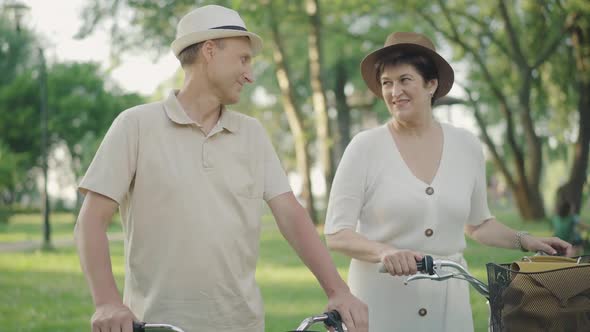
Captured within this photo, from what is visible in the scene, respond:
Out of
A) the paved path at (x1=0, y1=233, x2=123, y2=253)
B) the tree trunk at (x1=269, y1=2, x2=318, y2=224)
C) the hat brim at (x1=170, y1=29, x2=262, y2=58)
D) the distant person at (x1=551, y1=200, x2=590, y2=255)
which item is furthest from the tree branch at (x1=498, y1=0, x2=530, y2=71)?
the hat brim at (x1=170, y1=29, x2=262, y2=58)

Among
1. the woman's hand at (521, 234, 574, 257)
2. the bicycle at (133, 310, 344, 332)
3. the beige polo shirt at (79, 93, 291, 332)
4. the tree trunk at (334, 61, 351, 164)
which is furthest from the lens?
the tree trunk at (334, 61, 351, 164)

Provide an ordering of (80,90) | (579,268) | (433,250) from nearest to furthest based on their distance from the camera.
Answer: (579,268), (433,250), (80,90)

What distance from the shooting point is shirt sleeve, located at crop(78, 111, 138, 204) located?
3059 mm

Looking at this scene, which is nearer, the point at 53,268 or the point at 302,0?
the point at 53,268

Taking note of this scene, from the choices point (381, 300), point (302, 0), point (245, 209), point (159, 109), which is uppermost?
point (302, 0)

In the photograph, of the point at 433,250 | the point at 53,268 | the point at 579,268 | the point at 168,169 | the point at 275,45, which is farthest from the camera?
the point at 275,45

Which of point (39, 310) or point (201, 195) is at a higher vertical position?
point (201, 195)

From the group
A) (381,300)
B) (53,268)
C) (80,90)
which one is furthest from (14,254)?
(80,90)

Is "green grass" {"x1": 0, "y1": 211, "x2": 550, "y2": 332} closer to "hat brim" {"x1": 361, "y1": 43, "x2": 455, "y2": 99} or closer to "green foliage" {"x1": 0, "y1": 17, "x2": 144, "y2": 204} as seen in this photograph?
"hat brim" {"x1": 361, "y1": 43, "x2": 455, "y2": 99}

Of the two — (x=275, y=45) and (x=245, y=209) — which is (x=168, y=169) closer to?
(x=245, y=209)

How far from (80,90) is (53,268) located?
4451 centimetres

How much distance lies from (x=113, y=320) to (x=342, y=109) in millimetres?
36887

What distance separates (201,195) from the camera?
3180 millimetres

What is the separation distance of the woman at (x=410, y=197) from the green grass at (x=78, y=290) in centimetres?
423
